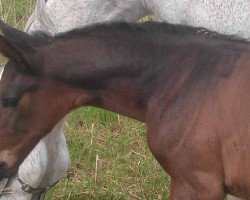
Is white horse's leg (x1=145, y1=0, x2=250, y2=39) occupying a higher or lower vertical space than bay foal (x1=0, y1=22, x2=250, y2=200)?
higher

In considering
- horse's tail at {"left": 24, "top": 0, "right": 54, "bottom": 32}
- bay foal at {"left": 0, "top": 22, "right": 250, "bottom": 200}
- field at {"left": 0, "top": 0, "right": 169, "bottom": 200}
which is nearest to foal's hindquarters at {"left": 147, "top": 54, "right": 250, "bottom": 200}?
bay foal at {"left": 0, "top": 22, "right": 250, "bottom": 200}

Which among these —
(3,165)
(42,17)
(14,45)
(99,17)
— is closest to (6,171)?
(3,165)

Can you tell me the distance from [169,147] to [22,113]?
1.93 ft

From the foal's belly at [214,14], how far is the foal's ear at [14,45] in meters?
0.63

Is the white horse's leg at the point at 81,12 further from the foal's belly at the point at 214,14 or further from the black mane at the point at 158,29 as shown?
the black mane at the point at 158,29

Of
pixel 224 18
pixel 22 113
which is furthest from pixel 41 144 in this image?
pixel 224 18

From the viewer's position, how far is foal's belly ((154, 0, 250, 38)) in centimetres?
328

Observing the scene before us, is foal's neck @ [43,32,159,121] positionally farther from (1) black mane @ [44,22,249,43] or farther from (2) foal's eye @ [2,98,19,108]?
(2) foal's eye @ [2,98,19,108]

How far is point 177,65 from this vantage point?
3.18 metres

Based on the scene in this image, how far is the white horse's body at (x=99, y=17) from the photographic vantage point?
330cm

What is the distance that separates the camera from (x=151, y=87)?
3205 mm

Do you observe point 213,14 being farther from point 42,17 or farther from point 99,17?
point 42,17

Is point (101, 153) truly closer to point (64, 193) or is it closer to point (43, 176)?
point (64, 193)

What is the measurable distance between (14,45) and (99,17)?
0.60m
